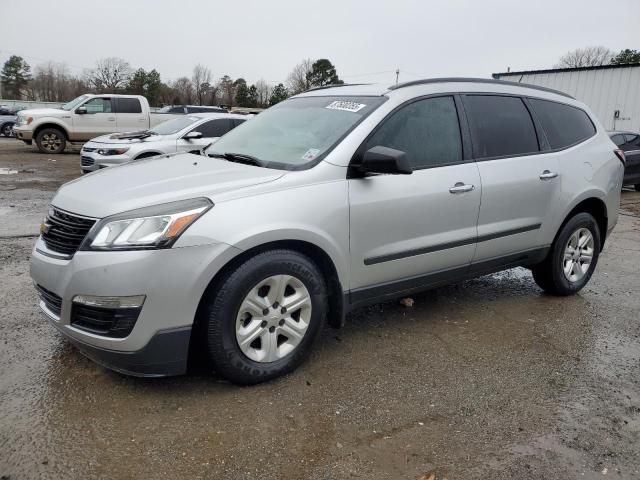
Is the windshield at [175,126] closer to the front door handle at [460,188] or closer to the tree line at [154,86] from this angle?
the front door handle at [460,188]

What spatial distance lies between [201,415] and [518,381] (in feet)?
6.18

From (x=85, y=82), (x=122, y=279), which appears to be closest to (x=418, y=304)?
(x=122, y=279)

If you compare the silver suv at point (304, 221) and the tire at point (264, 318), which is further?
the tire at point (264, 318)

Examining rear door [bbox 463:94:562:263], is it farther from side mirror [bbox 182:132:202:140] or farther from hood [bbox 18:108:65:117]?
hood [bbox 18:108:65:117]

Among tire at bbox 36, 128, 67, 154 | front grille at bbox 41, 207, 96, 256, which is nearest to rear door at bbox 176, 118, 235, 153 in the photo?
front grille at bbox 41, 207, 96, 256

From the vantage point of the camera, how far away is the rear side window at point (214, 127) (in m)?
10.8

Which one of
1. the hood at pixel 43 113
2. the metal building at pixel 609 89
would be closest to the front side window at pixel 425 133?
the hood at pixel 43 113

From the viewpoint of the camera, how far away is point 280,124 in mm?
3900

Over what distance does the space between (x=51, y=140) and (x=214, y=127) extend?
8831 millimetres

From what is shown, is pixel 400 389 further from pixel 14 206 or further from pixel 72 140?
pixel 72 140

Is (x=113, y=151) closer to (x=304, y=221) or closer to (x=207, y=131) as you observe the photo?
(x=207, y=131)

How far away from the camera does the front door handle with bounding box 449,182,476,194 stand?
3.63 meters

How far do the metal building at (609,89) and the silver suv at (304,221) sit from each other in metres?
15.2

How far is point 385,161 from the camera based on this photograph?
120 inches
